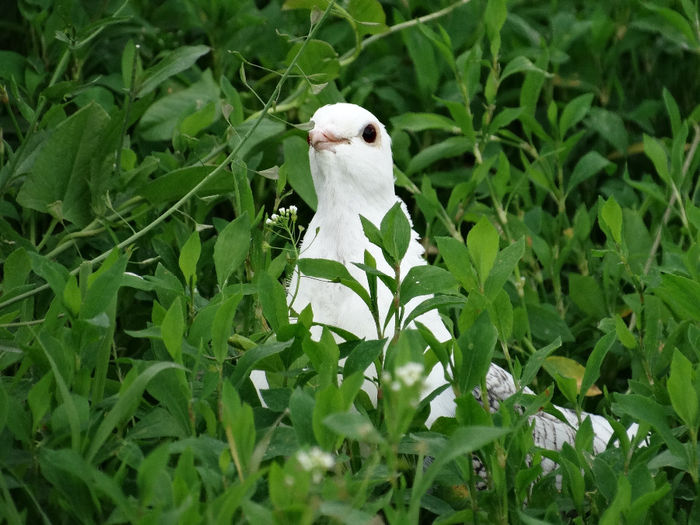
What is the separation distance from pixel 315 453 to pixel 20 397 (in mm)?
829

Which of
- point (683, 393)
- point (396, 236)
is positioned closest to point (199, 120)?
point (396, 236)

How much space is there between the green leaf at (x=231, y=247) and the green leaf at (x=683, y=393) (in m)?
0.91

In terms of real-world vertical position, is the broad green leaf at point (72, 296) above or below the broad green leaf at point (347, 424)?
below

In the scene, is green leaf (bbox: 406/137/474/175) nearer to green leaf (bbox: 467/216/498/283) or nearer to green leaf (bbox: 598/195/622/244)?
green leaf (bbox: 598/195/622/244)

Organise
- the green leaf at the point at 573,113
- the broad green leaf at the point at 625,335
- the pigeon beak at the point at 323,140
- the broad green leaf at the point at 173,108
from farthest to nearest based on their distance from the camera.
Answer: the green leaf at the point at 573,113 → the broad green leaf at the point at 173,108 → the pigeon beak at the point at 323,140 → the broad green leaf at the point at 625,335

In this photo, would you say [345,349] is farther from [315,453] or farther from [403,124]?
[403,124]

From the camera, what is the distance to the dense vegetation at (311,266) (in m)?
1.94

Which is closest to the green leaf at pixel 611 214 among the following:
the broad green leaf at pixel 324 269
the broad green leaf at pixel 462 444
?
the broad green leaf at pixel 324 269

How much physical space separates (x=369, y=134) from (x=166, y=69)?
62 cm

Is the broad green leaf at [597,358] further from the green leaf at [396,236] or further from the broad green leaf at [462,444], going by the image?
the broad green leaf at [462,444]

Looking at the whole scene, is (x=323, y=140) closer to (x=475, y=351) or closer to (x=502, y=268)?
(x=502, y=268)

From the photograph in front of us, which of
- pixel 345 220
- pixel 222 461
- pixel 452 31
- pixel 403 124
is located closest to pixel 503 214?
pixel 403 124

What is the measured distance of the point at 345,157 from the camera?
3.17 metres

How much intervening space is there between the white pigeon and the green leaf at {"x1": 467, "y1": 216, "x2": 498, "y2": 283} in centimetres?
55
